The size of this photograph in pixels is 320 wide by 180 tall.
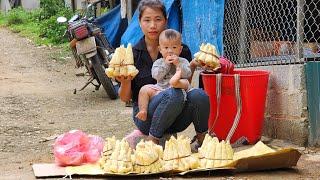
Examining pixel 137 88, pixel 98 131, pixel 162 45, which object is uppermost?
pixel 162 45

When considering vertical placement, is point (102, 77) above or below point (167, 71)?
below

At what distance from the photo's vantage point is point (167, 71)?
14.3 feet

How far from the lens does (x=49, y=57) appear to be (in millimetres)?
14703

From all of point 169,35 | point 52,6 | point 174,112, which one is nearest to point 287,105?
point 174,112

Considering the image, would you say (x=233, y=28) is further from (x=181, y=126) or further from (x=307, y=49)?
(x=181, y=126)

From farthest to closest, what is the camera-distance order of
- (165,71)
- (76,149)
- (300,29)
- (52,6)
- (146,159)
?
(52,6) < (300,29) < (165,71) < (76,149) < (146,159)

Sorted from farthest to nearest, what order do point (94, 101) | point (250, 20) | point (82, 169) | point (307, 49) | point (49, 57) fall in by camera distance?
point (49, 57) → point (94, 101) → point (250, 20) → point (307, 49) → point (82, 169)

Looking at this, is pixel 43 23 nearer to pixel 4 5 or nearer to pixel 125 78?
pixel 4 5

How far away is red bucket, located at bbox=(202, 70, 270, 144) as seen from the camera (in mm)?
4746

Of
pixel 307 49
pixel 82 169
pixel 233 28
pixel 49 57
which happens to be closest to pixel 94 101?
pixel 233 28

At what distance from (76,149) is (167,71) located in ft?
2.94

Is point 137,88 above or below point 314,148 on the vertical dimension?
above

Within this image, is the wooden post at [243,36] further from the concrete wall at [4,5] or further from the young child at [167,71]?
the concrete wall at [4,5]

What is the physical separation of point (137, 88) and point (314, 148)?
5.02ft
